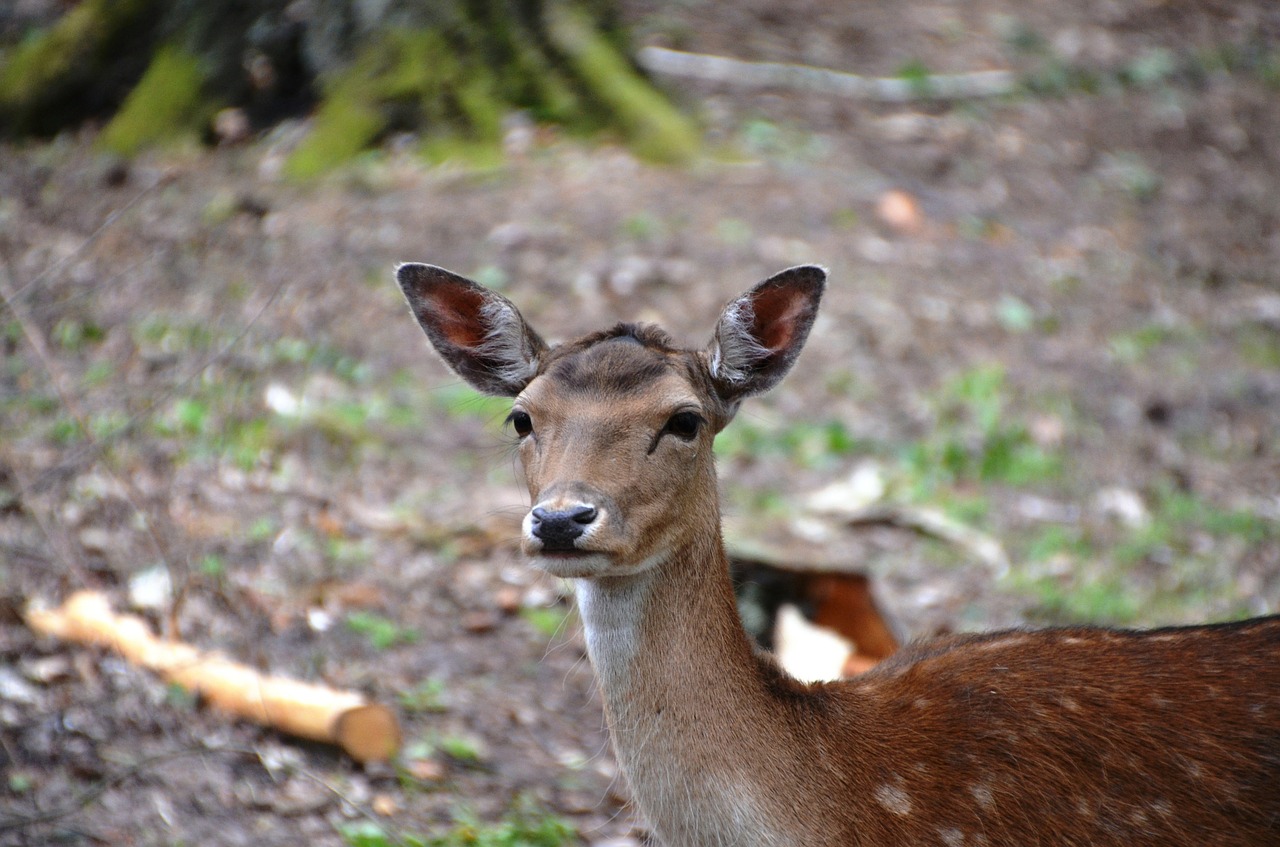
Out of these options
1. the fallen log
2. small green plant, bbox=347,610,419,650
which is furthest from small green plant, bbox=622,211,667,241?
the fallen log

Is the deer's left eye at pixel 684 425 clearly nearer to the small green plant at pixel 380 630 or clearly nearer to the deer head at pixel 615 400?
the deer head at pixel 615 400

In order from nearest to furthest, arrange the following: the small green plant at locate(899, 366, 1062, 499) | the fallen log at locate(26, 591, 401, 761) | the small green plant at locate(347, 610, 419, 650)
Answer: the fallen log at locate(26, 591, 401, 761) < the small green plant at locate(347, 610, 419, 650) < the small green plant at locate(899, 366, 1062, 499)

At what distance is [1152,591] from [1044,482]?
107 cm

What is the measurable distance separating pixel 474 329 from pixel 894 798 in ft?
5.80

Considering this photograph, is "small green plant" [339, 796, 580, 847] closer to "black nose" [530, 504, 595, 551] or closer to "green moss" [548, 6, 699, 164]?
"black nose" [530, 504, 595, 551]

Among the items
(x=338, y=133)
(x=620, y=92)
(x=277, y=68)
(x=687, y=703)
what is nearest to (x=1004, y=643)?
(x=687, y=703)

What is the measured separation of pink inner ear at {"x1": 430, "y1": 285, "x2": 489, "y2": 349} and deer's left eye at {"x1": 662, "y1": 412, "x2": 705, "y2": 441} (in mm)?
705

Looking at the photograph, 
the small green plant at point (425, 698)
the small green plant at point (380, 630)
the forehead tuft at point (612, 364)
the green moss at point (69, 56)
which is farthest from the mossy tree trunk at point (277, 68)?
the forehead tuft at point (612, 364)

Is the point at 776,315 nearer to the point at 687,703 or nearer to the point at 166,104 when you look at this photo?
the point at 687,703

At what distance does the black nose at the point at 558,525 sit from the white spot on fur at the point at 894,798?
1.02 m

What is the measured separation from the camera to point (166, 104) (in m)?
9.05

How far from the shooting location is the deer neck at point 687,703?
3254 mm

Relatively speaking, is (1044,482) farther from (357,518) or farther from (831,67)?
(831,67)

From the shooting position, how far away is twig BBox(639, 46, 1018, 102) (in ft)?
35.7
